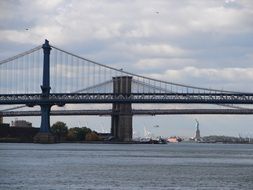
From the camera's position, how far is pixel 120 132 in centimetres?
15025

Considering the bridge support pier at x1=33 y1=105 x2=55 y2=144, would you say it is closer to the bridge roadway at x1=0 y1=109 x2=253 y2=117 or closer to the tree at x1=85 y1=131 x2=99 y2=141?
the bridge roadway at x1=0 y1=109 x2=253 y2=117

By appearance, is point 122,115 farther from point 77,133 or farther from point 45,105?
point 45,105

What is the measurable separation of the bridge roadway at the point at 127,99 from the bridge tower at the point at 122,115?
814 inches

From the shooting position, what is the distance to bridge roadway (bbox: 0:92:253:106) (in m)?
111

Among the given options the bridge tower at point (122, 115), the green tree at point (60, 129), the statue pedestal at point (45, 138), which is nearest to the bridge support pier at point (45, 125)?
the statue pedestal at point (45, 138)

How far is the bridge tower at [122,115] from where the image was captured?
461ft

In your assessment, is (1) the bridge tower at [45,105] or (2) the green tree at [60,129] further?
(2) the green tree at [60,129]

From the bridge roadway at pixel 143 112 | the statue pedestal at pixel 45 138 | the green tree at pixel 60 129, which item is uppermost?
the bridge roadway at pixel 143 112

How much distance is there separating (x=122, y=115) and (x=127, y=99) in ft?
96.1

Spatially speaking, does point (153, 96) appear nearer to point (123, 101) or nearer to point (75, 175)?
point (123, 101)

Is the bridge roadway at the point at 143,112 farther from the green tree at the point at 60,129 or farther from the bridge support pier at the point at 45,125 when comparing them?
the bridge support pier at the point at 45,125

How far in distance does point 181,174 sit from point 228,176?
2.95 m

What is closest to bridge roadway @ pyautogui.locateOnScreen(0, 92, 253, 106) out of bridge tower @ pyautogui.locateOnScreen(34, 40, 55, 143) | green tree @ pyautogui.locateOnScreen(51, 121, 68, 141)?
bridge tower @ pyautogui.locateOnScreen(34, 40, 55, 143)

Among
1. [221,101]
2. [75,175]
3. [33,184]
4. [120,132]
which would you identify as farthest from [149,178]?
[120,132]
